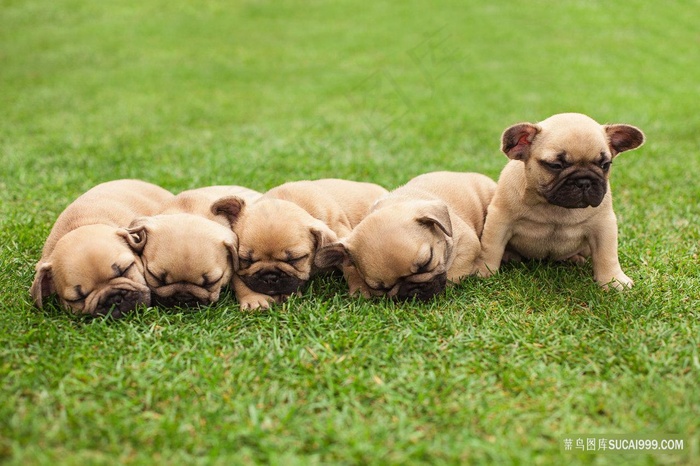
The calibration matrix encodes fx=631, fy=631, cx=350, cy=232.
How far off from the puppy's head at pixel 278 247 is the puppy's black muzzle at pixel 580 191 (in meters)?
1.85

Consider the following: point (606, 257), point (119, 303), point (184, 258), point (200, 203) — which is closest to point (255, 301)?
point (184, 258)

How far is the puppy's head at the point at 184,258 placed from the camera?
15.9 feet

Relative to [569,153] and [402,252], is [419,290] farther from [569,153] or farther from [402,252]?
[569,153]

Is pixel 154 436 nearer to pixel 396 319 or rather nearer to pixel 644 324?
pixel 396 319


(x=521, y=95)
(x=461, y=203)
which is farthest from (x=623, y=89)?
(x=461, y=203)

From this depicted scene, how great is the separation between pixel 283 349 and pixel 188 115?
8915mm

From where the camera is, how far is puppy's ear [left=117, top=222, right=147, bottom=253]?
4996 mm

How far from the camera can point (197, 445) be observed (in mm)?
3373

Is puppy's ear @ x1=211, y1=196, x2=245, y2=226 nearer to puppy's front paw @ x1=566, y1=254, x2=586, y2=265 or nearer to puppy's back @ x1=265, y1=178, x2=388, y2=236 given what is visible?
puppy's back @ x1=265, y1=178, x2=388, y2=236

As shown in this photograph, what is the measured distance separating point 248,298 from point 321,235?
0.77 metres

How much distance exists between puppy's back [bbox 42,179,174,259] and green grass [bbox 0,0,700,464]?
569mm

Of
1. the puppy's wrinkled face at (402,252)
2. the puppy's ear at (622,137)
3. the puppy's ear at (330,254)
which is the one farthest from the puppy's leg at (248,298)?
the puppy's ear at (622,137)

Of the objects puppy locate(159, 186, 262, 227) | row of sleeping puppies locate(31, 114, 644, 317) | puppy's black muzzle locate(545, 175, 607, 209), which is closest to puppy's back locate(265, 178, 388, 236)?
row of sleeping puppies locate(31, 114, 644, 317)

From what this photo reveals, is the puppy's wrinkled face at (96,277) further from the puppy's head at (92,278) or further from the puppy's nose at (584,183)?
the puppy's nose at (584,183)
